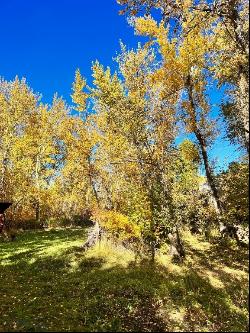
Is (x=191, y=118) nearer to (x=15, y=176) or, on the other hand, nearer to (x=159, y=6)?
(x=159, y=6)

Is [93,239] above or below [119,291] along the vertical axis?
above

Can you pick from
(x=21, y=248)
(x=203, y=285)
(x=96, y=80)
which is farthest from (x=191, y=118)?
(x=21, y=248)

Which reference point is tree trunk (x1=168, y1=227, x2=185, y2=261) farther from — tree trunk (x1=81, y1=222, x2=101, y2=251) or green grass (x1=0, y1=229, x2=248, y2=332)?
tree trunk (x1=81, y1=222, x2=101, y2=251)

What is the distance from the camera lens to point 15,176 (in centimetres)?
3666

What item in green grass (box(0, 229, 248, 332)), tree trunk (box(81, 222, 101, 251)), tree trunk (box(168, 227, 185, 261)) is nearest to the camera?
green grass (box(0, 229, 248, 332))

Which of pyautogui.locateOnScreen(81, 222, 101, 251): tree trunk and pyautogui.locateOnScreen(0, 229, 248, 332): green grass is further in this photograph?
pyautogui.locateOnScreen(81, 222, 101, 251): tree trunk

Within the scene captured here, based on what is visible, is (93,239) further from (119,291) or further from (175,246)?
(119,291)

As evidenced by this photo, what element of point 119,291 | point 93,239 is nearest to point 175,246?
point 93,239

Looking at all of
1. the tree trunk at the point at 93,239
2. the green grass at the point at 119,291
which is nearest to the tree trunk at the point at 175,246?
the green grass at the point at 119,291

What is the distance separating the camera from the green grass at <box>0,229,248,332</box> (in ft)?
40.0

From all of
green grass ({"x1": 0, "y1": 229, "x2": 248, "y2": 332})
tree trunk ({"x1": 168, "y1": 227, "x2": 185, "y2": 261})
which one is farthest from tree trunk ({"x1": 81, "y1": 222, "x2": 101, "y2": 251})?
tree trunk ({"x1": 168, "y1": 227, "x2": 185, "y2": 261})

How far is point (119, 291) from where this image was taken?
50.9 ft

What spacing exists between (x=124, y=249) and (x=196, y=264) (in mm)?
4243

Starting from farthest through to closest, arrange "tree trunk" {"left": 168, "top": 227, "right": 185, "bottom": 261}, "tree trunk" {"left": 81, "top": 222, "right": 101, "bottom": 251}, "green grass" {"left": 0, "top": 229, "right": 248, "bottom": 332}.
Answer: "tree trunk" {"left": 81, "top": 222, "right": 101, "bottom": 251}, "tree trunk" {"left": 168, "top": 227, "right": 185, "bottom": 261}, "green grass" {"left": 0, "top": 229, "right": 248, "bottom": 332}
